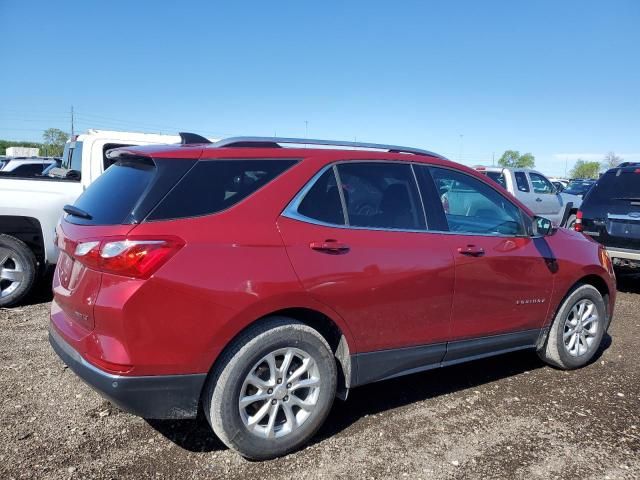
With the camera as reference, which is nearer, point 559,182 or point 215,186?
point 215,186

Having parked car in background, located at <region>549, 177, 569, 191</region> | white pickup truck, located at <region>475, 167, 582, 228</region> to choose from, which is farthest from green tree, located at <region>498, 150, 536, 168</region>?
white pickup truck, located at <region>475, 167, 582, 228</region>

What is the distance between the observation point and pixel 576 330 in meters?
4.65

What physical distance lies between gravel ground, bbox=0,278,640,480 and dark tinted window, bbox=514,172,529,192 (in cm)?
905

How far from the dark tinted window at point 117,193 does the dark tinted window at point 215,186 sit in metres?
0.18

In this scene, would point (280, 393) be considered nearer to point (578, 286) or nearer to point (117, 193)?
point (117, 193)

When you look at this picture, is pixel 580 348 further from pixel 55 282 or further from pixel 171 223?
pixel 55 282

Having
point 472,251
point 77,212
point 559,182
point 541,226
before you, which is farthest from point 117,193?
point 559,182

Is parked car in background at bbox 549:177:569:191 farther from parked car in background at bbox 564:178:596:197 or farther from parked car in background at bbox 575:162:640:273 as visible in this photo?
parked car in background at bbox 575:162:640:273

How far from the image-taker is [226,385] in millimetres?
2773

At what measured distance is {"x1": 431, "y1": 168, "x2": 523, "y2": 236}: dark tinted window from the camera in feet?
13.1

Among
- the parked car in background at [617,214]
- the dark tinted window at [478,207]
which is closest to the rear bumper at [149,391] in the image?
the dark tinted window at [478,207]

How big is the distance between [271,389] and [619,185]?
22.8ft

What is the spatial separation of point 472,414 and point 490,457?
58 centimetres

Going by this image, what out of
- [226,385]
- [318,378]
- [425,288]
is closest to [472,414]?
[425,288]
